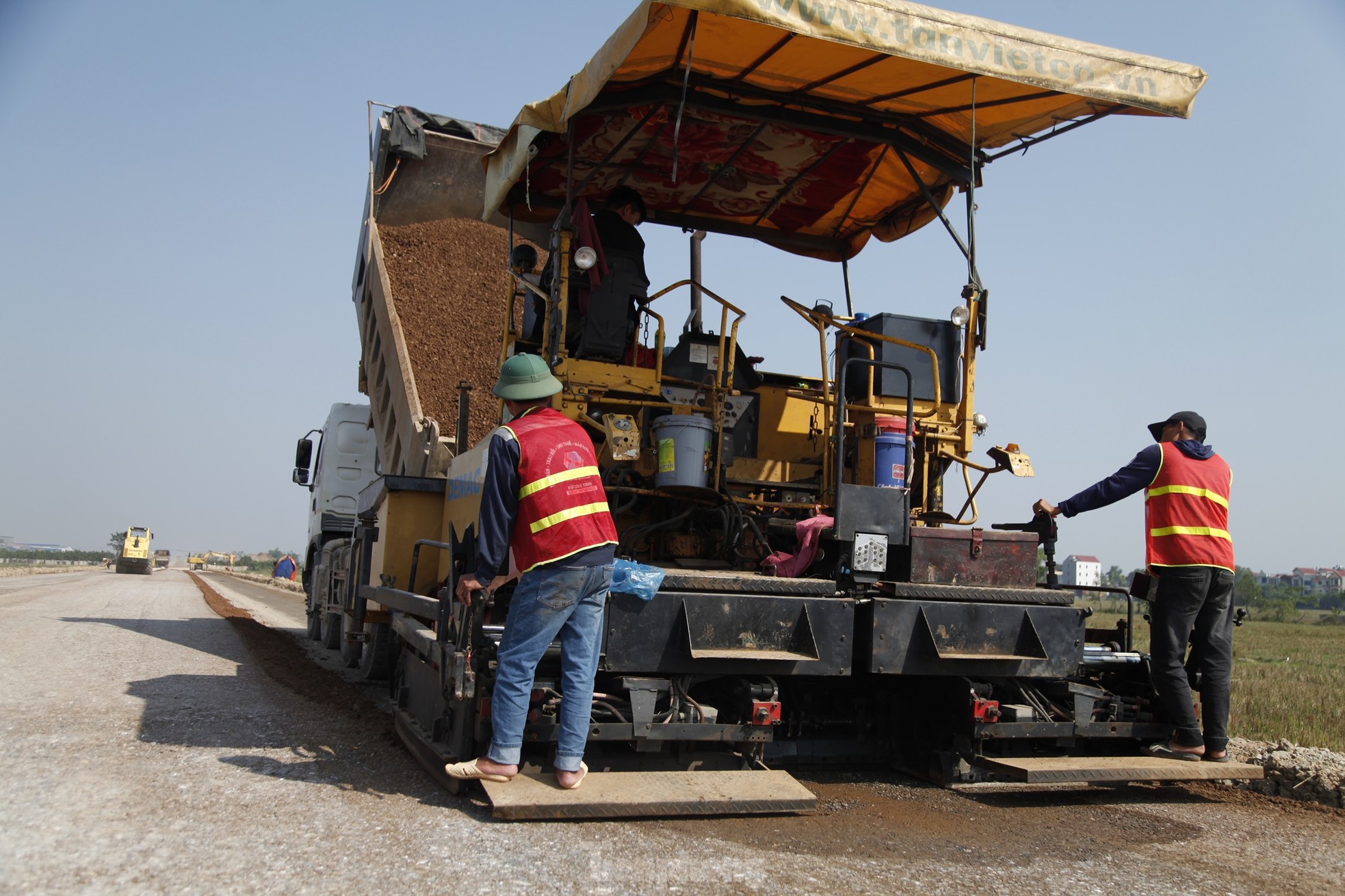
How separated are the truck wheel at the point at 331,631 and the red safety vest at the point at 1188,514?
25.8ft

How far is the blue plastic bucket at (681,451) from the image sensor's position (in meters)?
4.98

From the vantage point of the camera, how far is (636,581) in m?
4.04

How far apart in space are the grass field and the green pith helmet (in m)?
3.87

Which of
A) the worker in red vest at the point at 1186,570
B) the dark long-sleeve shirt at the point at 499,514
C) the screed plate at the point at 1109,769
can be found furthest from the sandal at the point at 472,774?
the worker in red vest at the point at 1186,570

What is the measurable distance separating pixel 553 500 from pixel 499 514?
0.69 feet

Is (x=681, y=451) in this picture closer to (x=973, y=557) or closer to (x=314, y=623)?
(x=973, y=557)

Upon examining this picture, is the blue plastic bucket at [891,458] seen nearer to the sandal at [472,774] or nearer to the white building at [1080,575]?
the white building at [1080,575]

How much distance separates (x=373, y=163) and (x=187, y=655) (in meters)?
4.67

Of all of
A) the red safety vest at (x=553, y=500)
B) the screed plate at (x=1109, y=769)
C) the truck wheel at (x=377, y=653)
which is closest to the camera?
the red safety vest at (x=553, y=500)

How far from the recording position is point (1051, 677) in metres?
4.55

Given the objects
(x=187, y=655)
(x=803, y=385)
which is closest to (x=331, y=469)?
(x=187, y=655)

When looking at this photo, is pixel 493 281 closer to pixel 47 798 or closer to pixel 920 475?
pixel 920 475

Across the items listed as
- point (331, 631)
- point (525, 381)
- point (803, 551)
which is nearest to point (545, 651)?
point (525, 381)

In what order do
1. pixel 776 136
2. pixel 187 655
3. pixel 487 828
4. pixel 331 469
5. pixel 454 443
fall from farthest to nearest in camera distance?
pixel 331 469 → pixel 187 655 → pixel 454 443 → pixel 776 136 → pixel 487 828
